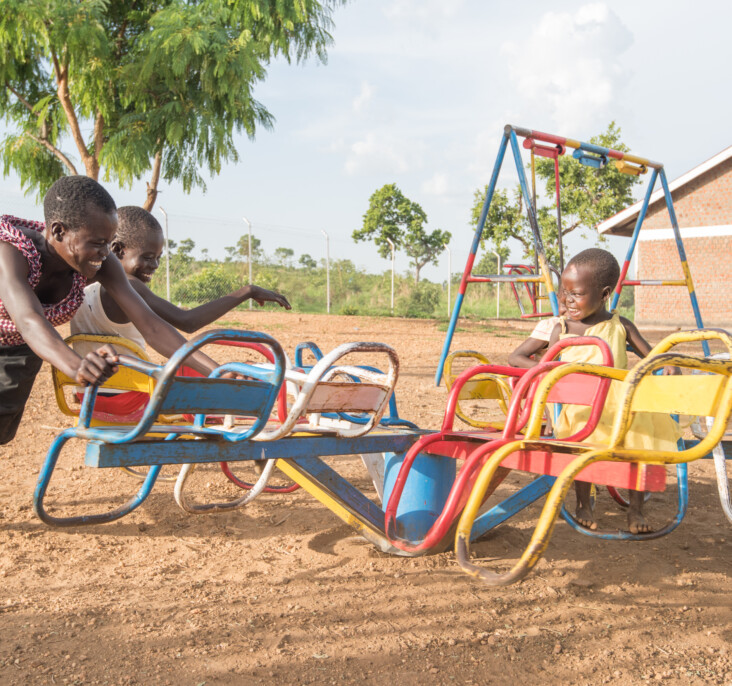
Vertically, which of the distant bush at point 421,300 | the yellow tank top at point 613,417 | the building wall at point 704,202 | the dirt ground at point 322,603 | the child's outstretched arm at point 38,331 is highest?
the building wall at point 704,202

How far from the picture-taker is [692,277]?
19641 mm

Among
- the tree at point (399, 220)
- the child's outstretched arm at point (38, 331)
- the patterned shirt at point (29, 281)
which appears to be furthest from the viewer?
the tree at point (399, 220)

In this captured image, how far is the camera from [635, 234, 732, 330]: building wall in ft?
61.8

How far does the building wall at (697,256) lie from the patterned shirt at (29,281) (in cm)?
1847

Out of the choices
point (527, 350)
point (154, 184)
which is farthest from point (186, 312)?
point (154, 184)

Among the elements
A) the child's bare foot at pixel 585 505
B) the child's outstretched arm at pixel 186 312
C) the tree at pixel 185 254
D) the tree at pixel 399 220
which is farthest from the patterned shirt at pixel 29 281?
the tree at pixel 399 220

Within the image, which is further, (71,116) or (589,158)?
(71,116)

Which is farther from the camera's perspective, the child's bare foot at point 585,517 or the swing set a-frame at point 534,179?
the swing set a-frame at point 534,179

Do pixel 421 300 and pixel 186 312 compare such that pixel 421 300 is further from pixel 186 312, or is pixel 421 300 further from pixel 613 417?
pixel 613 417

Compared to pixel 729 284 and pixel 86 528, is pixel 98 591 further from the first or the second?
pixel 729 284

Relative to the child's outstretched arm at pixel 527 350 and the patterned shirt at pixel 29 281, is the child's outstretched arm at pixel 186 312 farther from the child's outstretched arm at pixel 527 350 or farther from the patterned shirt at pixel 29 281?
the child's outstretched arm at pixel 527 350

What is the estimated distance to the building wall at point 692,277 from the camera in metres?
18.8

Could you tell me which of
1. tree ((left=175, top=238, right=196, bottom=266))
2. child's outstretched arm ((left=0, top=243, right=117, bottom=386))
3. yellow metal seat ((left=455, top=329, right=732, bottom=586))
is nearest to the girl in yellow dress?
yellow metal seat ((left=455, top=329, right=732, bottom=586))

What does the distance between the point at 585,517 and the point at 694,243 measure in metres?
18.4
